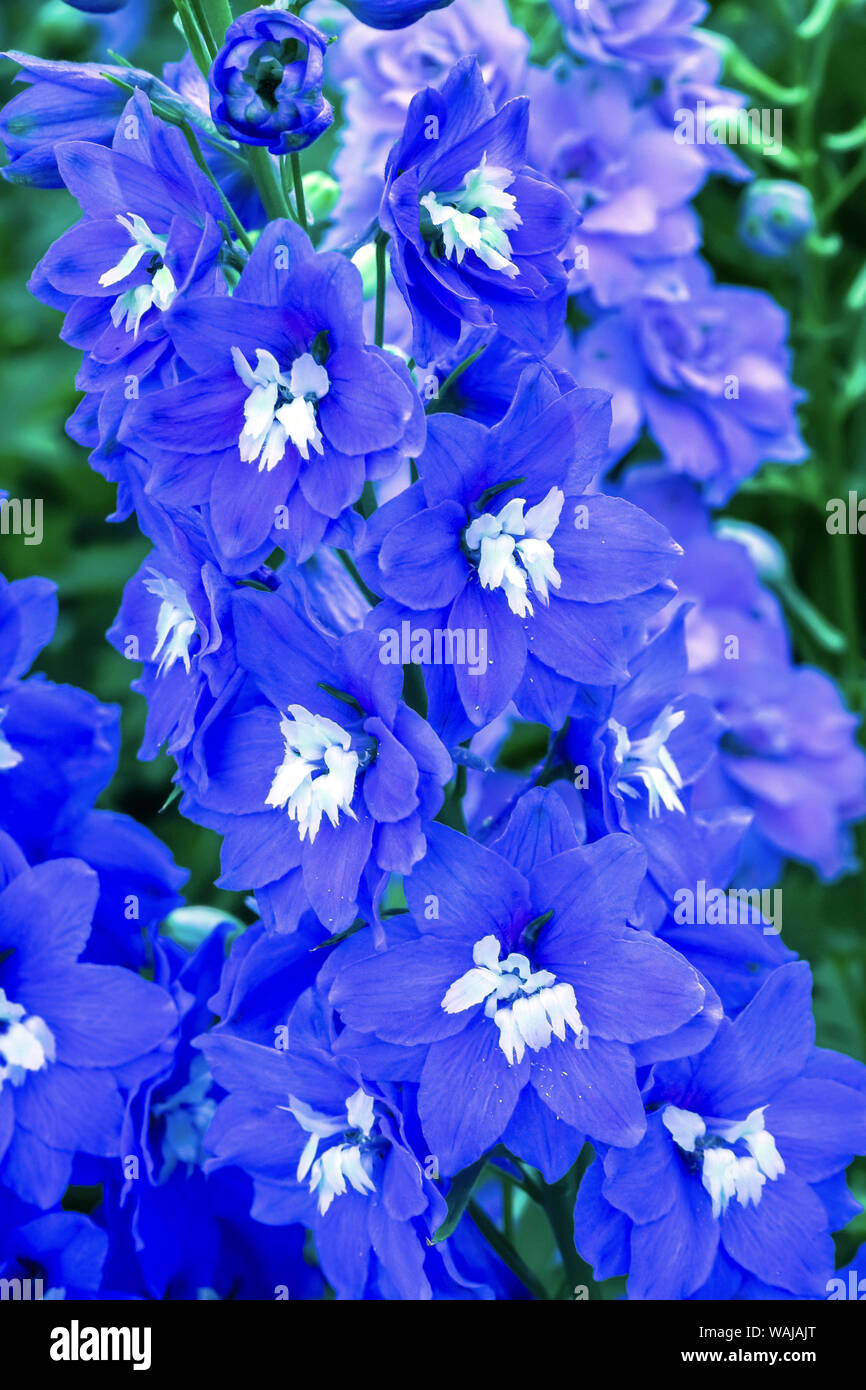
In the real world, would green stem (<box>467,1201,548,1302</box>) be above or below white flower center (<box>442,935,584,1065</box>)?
below

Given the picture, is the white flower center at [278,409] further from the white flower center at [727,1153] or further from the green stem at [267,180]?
the white flower center at [727,1153]

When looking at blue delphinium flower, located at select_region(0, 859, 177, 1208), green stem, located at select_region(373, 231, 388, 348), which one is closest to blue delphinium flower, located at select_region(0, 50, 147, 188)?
green stem, located at select_region(373, 231, 388, 348)

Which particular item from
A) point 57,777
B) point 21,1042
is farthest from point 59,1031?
point 57,777

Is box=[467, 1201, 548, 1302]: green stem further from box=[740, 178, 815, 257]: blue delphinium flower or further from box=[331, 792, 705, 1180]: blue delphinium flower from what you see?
box=[740, 178, 815, 257]: blue delphinium flower

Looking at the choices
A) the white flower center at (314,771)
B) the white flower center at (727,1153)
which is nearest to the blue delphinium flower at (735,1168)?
the white flower center at (727,1153)

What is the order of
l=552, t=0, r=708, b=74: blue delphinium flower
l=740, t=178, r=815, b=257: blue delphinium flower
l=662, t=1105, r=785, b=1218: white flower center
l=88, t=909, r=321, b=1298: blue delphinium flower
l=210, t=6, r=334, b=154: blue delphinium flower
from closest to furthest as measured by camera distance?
l=210, t=6, r=334, b=154: blue delphinium flower < l=662, t=1105, r=785, b=1218: white flower center < l=88, t=909, r=321, b=1298: blue delphinium flower < l=552, t=0, r=708, b=74: blue delphinium flower < l=740, t=178, r=815, b=257: blue delphinium flower

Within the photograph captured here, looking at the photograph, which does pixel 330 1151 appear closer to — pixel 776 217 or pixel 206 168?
pixel 206 168
